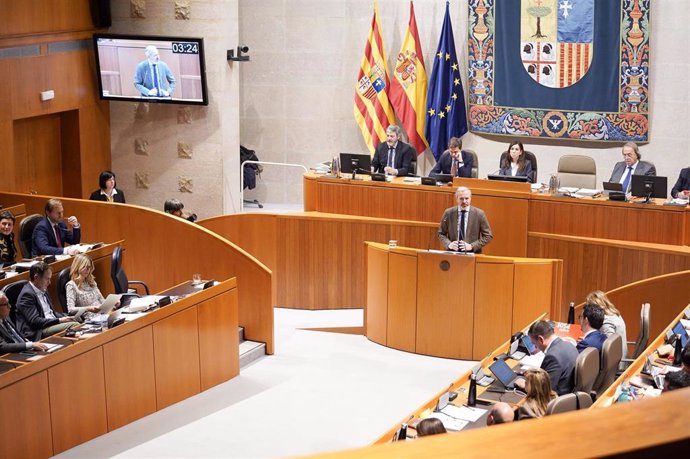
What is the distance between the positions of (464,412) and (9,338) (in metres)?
3.19

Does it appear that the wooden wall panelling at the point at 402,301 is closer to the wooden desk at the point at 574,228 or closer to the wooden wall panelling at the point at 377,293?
the wooden wall panelling at the point at 377,293

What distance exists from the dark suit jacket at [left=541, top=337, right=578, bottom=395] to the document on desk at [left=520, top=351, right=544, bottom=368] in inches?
15.9

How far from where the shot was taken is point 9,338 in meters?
6.82

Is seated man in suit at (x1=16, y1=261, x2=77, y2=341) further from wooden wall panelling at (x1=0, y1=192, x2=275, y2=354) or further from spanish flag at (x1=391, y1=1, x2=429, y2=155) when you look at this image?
spanish flag at (x1=391, y1=1, x2=429, y2=155)

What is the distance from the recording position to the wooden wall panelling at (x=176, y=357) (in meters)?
7.62

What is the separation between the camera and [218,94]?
1253cm

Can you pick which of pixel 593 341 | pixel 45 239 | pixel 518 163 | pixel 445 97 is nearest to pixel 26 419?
pixel 45 239

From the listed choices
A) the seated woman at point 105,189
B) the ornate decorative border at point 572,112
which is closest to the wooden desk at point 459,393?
the seated woman at point 105,189

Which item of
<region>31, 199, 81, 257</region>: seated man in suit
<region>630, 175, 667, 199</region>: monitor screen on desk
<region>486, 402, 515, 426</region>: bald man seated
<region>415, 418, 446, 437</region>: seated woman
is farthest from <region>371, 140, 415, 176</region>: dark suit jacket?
<region>415, 418, 446, 437</region>: seated woman

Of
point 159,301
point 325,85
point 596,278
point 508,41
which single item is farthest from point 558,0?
point 159,301

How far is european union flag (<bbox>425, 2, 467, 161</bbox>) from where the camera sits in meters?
13.1

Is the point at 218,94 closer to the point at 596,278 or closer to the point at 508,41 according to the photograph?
the point at 508,41

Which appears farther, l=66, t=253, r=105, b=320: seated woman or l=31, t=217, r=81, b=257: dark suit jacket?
l=31, t=217, r=81, b=257: dark suit jacket

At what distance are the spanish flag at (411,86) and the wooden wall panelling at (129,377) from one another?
6.77m
